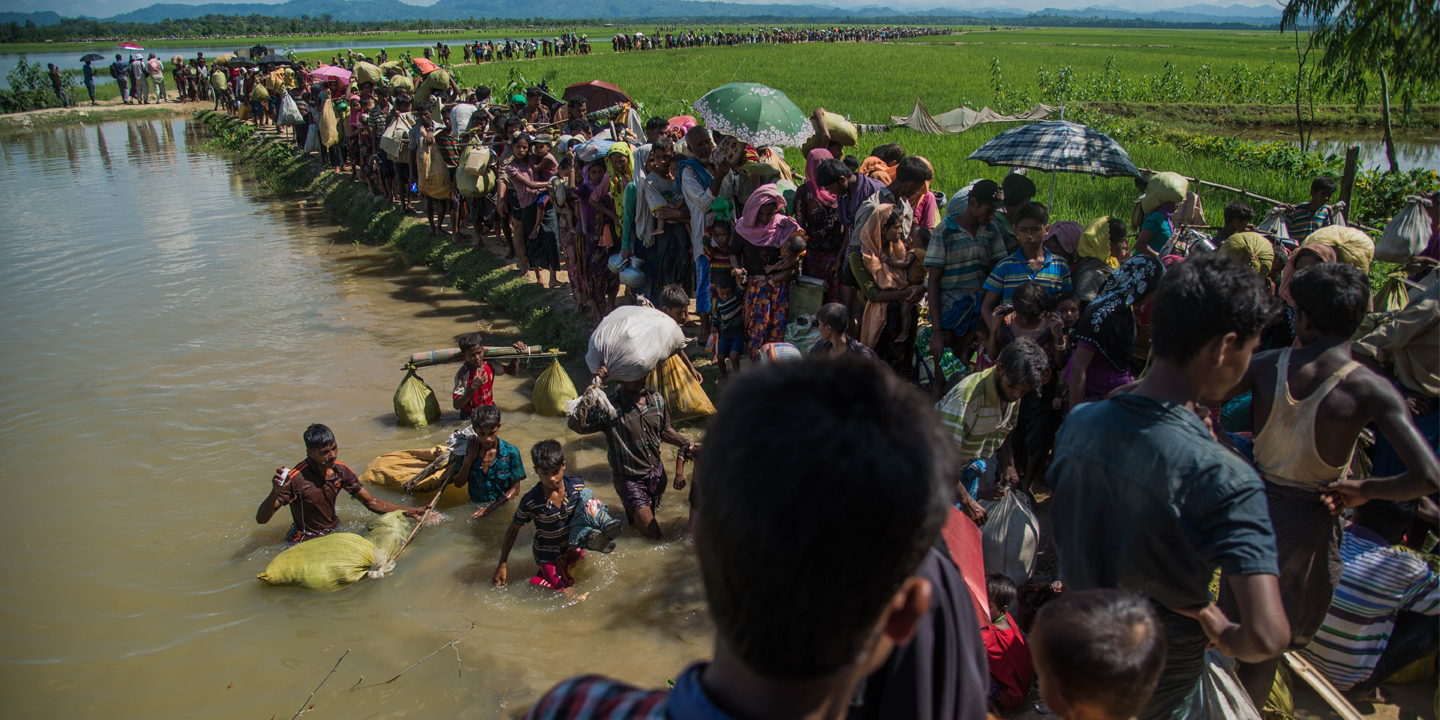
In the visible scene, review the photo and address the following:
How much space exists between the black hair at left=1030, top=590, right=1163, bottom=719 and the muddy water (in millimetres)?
2300

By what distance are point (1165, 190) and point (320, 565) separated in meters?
5.53

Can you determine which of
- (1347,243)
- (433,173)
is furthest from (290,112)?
(1347,243)

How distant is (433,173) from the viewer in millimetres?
10367

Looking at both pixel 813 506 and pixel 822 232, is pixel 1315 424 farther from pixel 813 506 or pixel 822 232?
pixel 822 232

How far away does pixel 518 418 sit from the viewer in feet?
20.4

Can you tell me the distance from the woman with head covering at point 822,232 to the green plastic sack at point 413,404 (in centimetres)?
299

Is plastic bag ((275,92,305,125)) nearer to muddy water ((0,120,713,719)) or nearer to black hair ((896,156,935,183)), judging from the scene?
muddy water ((0,120,713,719))

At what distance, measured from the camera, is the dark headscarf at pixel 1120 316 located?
3812mm

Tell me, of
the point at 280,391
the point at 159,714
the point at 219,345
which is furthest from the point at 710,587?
the point at 219,345

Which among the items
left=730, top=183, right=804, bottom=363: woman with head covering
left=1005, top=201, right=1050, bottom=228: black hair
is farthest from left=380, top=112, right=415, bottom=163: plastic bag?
left=1005, top=201, right=1050, bottom=228: black hair

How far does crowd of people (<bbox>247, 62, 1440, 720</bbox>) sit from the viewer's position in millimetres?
888

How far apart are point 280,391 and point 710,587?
7131mm

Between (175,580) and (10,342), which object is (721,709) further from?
(10,342)

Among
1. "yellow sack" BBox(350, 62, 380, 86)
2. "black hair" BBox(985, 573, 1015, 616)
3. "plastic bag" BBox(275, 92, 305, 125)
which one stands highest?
"yellow sack" BBox(350, 62, 380, 86)
